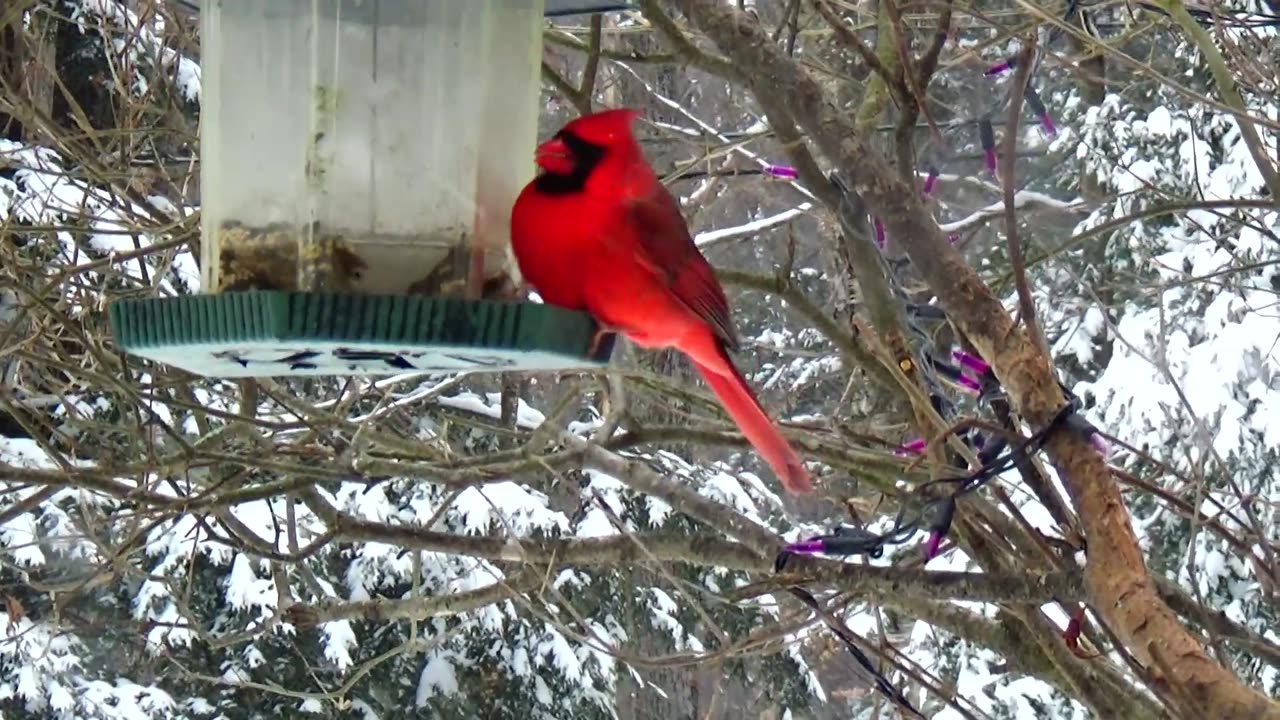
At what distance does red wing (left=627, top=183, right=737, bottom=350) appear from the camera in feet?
6.22

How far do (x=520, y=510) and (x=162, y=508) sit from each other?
10.7 feet

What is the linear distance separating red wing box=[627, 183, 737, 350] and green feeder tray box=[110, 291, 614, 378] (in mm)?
307

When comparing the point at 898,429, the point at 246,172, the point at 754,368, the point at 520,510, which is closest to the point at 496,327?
the point at 246,172

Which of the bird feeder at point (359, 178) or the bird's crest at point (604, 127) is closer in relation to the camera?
the bird feeder at point (359, 178)

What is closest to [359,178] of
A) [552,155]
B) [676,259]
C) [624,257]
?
[552,155]

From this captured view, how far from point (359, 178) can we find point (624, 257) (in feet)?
1.21

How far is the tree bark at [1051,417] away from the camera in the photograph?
135 centimetres

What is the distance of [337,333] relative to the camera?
53.8 inches

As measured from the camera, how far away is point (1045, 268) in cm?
565

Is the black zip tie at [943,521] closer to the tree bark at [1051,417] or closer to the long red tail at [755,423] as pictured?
the tree bark at [1051,417]

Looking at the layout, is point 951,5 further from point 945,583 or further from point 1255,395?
point 1255,395

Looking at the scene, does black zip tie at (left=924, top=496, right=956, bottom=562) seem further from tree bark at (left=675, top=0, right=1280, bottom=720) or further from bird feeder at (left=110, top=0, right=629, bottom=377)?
bird feeder at (left=110, top=0, right=629, bottom=377)

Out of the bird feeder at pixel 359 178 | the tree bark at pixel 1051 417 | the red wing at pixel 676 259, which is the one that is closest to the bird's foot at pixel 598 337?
the bird feeder at pixel 359 178

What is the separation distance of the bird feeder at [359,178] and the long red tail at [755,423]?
0.38m
